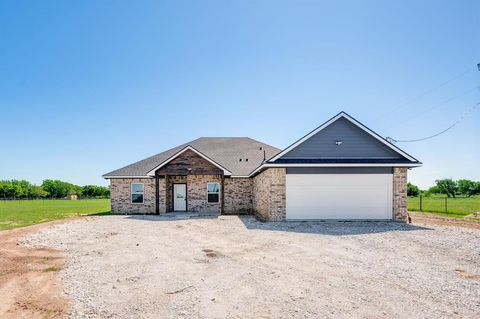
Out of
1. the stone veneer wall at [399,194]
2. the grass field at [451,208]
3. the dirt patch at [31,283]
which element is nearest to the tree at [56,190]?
the grass field at [451,208]

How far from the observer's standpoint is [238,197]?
2181cm

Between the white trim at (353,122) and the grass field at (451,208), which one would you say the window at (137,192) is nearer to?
the white trim at (353,122)

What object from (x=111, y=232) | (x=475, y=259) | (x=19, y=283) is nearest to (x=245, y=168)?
(x=111, y=232)

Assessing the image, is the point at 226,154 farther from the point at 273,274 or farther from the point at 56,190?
the point at 56,190

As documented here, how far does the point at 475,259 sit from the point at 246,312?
6913 mm

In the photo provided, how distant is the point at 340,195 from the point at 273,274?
32.2 feet

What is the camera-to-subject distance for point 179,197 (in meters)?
22.3

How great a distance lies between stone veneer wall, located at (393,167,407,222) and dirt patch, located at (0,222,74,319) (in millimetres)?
14477

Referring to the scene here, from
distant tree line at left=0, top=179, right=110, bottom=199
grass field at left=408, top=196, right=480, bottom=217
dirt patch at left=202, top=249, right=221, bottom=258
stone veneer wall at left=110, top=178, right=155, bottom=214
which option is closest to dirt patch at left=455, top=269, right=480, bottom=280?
dirt patch at left=202, top=249, right=221, bottom=258

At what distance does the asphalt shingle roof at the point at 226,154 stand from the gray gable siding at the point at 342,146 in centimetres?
645

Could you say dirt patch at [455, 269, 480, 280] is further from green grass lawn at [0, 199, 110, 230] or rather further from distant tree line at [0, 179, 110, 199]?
distant tree line at [0, 179, 110, 199]

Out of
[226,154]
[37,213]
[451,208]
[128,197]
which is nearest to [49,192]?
[37,213]

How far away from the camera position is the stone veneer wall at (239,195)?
21.7m

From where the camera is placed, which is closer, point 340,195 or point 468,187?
point 340,195
